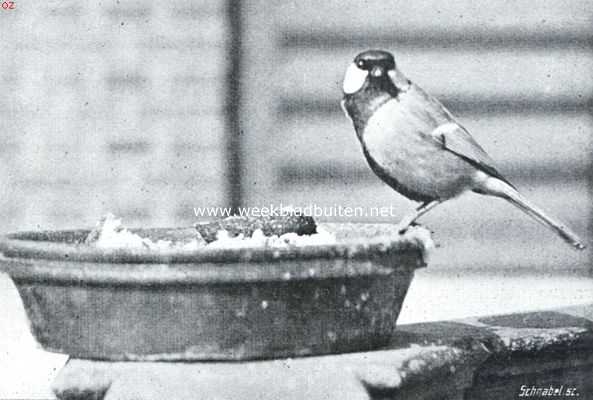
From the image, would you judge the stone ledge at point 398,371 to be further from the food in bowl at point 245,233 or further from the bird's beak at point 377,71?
the bird's beak at point 377,71

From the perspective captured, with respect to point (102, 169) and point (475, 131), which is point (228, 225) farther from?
point (475, 131)

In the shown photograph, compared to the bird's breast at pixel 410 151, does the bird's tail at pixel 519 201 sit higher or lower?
lower

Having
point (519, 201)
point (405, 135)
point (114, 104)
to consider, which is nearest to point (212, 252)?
point (405, 135)

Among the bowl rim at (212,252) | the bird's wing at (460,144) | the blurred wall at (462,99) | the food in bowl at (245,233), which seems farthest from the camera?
the blurred wall at (462,99)

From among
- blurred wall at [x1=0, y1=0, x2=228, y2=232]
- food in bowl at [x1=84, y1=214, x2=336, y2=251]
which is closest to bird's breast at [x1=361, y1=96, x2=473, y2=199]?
food in bowl at [x1=84, y1=214, x2=336, y2=251]

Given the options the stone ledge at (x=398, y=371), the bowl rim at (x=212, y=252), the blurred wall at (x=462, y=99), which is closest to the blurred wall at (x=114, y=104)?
the blurred wall at (x=462, y=99)

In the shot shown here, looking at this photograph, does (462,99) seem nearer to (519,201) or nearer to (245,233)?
(519,201)

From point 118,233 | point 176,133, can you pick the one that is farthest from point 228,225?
point 176,133
